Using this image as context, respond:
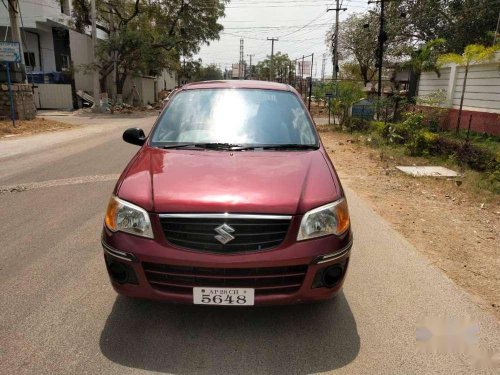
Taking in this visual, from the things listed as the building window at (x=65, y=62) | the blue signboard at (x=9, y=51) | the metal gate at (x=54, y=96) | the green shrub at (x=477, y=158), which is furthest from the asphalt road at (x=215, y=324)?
the building window at (x=65, y=62)

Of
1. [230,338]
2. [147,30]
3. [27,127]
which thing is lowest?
[27,127]

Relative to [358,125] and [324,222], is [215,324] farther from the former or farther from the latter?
[358,125]

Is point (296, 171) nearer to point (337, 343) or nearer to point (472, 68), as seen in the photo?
point (337, 343)

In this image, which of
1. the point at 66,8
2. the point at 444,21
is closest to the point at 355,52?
the point at 444,21

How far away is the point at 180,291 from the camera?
2.69 meters

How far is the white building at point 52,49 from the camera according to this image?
88.8 ft

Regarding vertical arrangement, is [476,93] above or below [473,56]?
below

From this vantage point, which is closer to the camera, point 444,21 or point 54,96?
point 444,21

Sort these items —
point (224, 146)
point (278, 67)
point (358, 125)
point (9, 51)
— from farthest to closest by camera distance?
1. point (278, 67)
2. point (358, 125)
3. point (9, 51)
4. point (224, 146)

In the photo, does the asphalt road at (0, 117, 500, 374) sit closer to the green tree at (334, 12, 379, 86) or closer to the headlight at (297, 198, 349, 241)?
the headlight at (297, 198, 349, 241)

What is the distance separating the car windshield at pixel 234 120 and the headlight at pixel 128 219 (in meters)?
1.01

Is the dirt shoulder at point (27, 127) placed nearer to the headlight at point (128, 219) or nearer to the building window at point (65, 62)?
the headlight at point (128, 219)

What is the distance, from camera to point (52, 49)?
3116 centimetres

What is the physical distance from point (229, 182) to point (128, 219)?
2.31 ft
